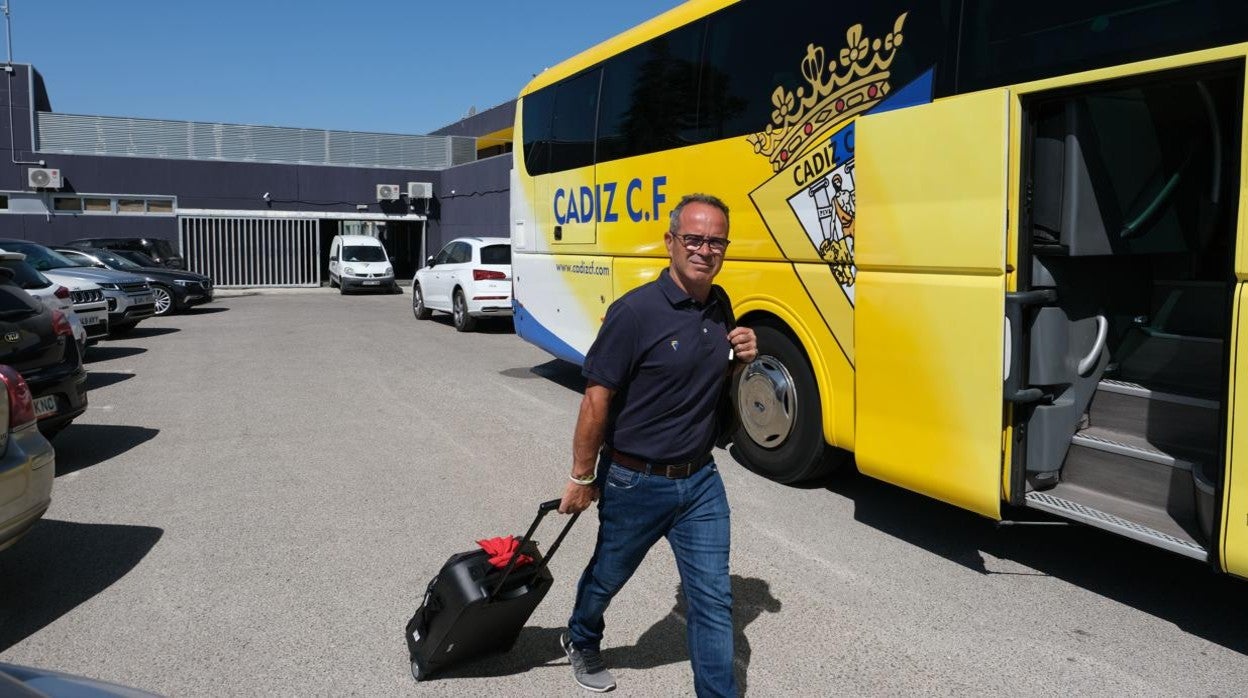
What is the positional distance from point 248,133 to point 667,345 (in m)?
30.7

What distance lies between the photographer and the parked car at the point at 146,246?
21.8 metres

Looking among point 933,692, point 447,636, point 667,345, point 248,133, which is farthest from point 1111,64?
point 248,133

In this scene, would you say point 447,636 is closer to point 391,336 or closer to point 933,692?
point 933,692

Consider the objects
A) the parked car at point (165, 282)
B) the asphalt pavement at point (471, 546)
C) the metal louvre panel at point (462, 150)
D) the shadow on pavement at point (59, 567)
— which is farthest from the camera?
the metal louvre panel at point (462, 150)

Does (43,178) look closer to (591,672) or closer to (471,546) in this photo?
(471,546)

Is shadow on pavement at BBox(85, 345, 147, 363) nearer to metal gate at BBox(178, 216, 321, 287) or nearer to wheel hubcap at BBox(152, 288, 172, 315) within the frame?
wheel hubcap at BBox(152, 288, 172, 315)

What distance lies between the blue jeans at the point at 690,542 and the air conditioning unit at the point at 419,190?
96.4ft

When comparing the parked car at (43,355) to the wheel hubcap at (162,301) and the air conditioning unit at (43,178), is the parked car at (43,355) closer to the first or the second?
the wheel hubcap at (162,301)

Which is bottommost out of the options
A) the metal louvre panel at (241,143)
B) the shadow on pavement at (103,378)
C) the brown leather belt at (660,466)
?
the shadow on pavement at (103,378)

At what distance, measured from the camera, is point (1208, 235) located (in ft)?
16.7

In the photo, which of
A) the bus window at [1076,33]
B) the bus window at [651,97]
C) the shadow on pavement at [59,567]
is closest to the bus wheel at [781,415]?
the bus window at [651,97]

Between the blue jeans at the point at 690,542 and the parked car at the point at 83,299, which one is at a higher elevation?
the parked car at the point at 83,299

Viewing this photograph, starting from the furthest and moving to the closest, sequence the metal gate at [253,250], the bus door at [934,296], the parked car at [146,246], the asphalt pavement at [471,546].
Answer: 1. the metal gate at [253,250]
2. the parked car at [146,246]
3. the bus door at [934,296]
4. the asphalt pavement at [471,546]

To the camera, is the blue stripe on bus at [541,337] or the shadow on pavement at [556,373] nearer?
the blue stripe on bus at [541,337]
